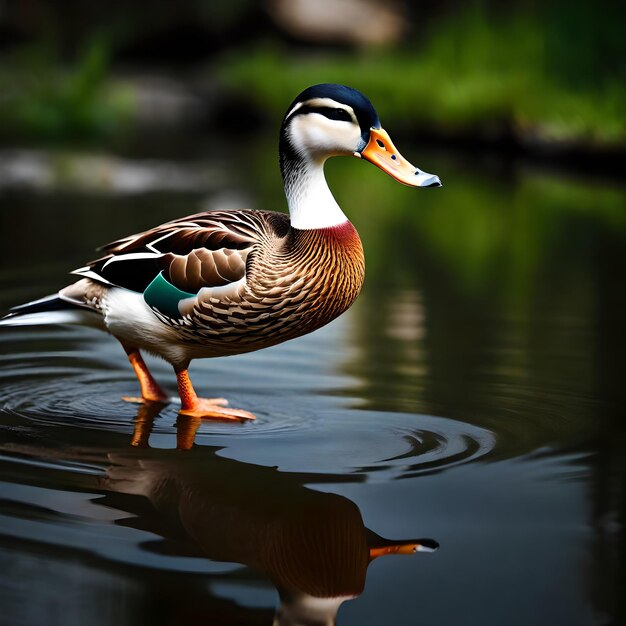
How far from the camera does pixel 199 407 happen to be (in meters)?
4.22

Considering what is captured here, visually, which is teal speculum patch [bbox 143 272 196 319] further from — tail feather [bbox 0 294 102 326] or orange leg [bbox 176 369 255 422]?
tail feather [bbox 0 294 102 326]

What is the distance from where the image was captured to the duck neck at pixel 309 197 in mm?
4023

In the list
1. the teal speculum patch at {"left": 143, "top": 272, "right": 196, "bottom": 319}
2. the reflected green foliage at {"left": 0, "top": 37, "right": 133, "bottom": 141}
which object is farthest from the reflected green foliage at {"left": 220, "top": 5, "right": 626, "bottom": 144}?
the teal speculum patch at {"left": 143, "top": 272, "right": 196, "bottom": 319}

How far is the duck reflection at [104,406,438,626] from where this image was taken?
2.66m

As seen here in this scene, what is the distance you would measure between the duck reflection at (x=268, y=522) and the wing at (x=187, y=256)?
1.80ft

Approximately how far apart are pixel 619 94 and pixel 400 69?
18.0 ft

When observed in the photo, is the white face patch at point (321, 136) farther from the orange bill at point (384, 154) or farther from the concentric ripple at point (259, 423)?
the concentric ripple at point (259, 423)

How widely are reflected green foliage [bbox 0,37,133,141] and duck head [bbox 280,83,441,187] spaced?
967 centimetres

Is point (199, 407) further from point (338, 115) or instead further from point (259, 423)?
point (338, 115)

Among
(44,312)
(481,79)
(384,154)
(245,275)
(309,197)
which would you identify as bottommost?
(44,312)

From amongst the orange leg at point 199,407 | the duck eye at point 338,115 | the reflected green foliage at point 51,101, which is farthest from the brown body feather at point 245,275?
the reflected green foliage at point 51,101

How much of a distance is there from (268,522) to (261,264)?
106cm

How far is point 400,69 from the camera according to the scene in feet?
56.8

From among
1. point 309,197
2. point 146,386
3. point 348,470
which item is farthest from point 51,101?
point 348,470
